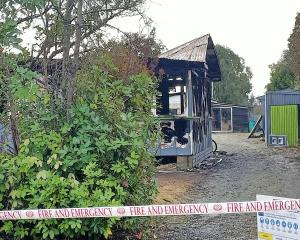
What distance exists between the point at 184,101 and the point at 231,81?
121 feet

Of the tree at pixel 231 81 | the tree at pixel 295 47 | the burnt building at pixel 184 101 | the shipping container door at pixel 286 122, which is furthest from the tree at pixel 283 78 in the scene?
the burnt building at pixel 184 101

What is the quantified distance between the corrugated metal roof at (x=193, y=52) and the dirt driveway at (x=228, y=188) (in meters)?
3.49

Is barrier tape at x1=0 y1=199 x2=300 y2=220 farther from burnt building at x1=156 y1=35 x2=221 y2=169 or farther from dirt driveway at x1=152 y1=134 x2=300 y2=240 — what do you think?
burnt building at x1=156 y1=35 x2=221 y2=169

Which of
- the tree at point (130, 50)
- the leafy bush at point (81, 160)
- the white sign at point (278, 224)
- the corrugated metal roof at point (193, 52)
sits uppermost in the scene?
the corrugated metal roof at point (193, 52)

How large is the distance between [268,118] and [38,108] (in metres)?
19.1

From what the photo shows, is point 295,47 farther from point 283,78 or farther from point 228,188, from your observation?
point 228,188

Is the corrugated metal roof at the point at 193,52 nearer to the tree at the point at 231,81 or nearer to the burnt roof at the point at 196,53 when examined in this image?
the burnt roof at the point at 196,53

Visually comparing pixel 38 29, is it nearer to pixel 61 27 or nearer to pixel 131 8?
pixel 61 27

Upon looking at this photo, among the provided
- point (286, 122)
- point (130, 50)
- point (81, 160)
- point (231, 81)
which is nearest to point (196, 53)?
point (130, 50)

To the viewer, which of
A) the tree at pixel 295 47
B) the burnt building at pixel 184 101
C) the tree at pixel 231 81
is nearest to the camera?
the burnt building at pixel 184 101

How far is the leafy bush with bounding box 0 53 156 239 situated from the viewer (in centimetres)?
444

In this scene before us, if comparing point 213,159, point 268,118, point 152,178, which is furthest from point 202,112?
point 152,178

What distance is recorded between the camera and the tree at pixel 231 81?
48375mm

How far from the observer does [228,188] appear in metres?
9.62
